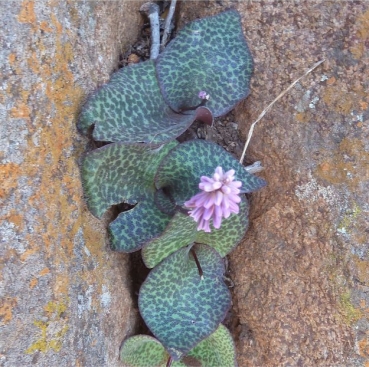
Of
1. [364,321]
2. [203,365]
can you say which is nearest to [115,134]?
[203,365]

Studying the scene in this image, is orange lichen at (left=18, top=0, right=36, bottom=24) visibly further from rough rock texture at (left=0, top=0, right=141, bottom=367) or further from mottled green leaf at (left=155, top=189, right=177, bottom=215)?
mottled green leaf at (left=155, top=189, right=177, bottom=215)

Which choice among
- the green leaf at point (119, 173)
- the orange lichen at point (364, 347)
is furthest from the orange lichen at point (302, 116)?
the orange lichen at point (364, 347)

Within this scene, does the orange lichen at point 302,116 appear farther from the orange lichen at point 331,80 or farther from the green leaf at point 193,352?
the green leaf at point 193,352

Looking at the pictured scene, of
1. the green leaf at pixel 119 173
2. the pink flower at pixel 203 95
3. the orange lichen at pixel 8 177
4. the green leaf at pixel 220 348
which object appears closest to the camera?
the orange lichen at pixel 8 177

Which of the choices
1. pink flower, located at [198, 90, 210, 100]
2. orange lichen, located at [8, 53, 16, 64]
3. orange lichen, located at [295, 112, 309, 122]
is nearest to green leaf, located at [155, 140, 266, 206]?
pink flower, located at [198, 90, 210, 100]

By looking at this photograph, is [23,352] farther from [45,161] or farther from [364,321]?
[364,321]
